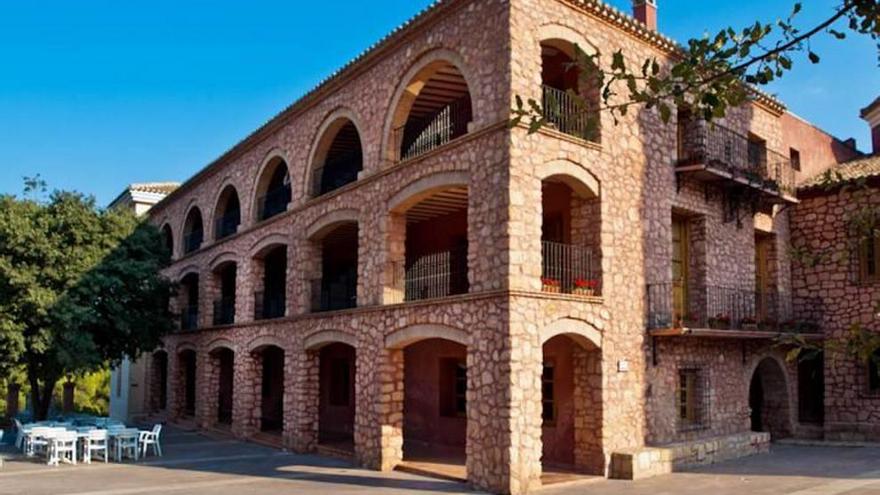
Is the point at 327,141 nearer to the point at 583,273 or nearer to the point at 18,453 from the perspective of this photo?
the point at 583,273

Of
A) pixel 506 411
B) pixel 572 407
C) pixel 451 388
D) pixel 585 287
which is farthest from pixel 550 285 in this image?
pixel 451 388

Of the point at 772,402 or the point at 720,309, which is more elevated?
the point at 720,309

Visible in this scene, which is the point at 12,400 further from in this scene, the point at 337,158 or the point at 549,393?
the point at 549,393

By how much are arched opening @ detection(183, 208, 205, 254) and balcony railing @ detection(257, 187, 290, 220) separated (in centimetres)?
619

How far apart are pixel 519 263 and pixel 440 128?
4594 millimetres

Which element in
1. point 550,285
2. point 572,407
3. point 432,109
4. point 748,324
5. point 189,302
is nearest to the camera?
point 550,285

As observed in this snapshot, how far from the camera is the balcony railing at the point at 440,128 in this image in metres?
15.2

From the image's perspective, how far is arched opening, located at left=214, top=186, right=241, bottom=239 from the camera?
79.2 feet

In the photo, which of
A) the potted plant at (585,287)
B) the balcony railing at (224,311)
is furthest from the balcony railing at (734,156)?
the balcony railing at (224,311)

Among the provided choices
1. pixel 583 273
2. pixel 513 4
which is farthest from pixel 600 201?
pixel 513 4

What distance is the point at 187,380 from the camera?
27922 millimetres

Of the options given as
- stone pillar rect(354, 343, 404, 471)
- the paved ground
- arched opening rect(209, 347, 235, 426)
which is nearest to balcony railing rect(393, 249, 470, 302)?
stone pillar rect(354, 343, 404, 471)

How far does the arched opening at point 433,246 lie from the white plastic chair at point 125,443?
283 inches

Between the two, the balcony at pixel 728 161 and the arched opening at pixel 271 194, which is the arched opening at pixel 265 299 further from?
the balcony at pixel 728 161
